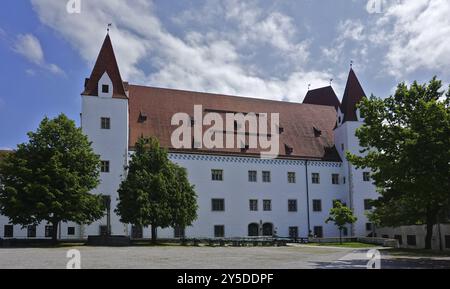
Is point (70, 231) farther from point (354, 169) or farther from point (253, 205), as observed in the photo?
point (354, 169)

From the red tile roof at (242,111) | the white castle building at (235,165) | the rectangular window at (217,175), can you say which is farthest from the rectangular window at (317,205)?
the rectangular window at (217,175)

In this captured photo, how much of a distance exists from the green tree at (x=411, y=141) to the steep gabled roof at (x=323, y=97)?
3110 centimetres

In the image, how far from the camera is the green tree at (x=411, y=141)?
761 inches

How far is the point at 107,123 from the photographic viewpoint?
1561 inches

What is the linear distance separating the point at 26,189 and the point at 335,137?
31.6 m

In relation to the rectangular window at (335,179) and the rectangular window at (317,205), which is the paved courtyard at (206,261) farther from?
the rectangular window at (335,179)

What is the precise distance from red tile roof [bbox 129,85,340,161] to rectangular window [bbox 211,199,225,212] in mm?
4377

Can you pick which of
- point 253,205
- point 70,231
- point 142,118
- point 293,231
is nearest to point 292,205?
point 293,231

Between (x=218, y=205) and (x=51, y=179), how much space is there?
16563mm

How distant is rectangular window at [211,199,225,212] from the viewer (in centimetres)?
4247

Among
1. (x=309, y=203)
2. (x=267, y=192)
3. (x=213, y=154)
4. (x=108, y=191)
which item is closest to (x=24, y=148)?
(x=108, y=191)

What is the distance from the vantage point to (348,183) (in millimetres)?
47219
